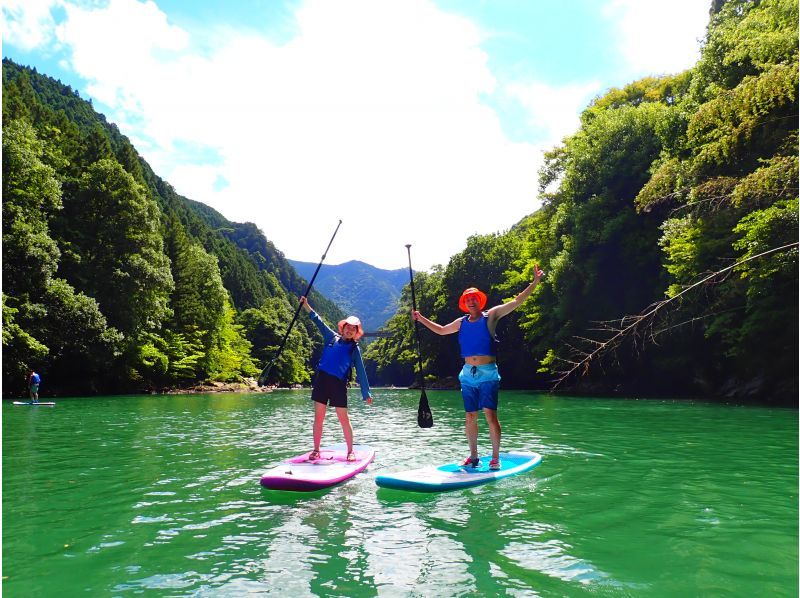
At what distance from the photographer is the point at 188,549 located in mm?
4980

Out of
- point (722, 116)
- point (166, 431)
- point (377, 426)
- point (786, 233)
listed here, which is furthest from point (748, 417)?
point (166, 431)

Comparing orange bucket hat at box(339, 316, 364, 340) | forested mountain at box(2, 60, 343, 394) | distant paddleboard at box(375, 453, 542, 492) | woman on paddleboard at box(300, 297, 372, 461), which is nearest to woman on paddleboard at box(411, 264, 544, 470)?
distant paddleboard at box(375, 453, 542, 492)

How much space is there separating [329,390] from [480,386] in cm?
226

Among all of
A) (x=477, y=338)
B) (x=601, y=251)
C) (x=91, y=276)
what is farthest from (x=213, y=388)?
(x=477, y=338)

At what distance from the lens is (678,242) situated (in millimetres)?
26406

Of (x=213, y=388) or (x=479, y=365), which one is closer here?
(x=479, y=365)

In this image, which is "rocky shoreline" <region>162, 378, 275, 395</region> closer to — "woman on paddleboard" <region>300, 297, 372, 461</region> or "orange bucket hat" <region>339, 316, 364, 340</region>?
"woman on paddleboard" <region>300, 297, 372, 461</region>

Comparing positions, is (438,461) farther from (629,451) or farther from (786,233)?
(786,233)

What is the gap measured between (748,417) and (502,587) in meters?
15.8

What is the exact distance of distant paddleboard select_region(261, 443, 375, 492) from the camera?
7094mm

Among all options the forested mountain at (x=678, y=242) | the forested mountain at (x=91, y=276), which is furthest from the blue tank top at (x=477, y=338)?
the forested mountain at (x=91, y=276)

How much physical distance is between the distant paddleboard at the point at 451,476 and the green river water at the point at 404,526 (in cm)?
12

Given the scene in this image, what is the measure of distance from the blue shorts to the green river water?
3.46 feet

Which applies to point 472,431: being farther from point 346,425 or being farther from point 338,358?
point 338,358
